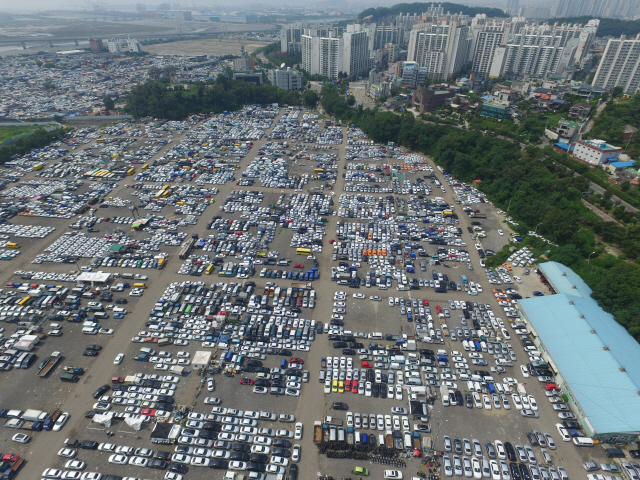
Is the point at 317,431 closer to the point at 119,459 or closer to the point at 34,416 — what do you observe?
the point at 119,459

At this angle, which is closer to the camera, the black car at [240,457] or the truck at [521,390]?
the black car at [240,457]

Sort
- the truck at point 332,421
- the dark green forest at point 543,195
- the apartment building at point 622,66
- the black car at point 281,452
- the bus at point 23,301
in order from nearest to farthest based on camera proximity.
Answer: the black car at point 281,452
the truck at point 332,421
the dark green forest at point 543,195
the bus at point 23,301
the apartment building at point 622,66

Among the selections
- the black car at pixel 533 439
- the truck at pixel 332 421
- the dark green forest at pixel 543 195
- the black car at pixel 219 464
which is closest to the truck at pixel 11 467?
the black car at pixel 219 464

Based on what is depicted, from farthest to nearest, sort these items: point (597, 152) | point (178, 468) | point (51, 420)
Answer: point (597, 152)
point (51, 420)
point (178, 468)

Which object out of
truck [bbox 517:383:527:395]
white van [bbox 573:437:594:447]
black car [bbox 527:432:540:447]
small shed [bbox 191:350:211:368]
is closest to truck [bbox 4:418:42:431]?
small shed [bbox 191:350:211:368]

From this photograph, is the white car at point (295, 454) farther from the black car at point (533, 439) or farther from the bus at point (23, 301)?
the bus at point (23, 301)

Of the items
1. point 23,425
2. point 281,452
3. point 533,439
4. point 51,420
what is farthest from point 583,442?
point 23,425
